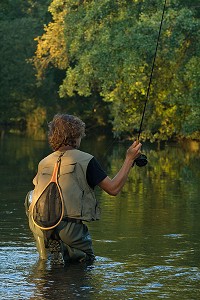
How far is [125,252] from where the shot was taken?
38.0ft

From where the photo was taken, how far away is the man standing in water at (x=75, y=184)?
9.88 metres

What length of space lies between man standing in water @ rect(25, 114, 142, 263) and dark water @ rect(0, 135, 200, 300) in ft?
0.87

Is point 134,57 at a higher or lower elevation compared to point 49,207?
higher

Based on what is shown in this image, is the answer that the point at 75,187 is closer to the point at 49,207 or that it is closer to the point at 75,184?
the point at 75,184

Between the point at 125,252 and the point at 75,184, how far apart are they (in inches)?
73.7

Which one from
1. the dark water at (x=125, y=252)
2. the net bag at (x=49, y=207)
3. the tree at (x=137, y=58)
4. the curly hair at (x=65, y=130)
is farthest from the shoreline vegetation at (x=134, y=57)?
the net bag at (x=49, y=207)

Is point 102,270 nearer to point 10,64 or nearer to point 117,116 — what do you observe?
point 117,116

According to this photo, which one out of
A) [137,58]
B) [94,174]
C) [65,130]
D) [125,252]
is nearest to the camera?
[94,174]

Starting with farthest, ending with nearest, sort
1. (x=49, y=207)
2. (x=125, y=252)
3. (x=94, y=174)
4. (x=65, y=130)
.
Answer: (x=125, y=252)
(x=65, y=130)
(x=94, y=174)
(x=49, y=207)

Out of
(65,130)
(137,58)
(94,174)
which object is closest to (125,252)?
(94,174)

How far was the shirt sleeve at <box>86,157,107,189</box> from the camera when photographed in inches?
392

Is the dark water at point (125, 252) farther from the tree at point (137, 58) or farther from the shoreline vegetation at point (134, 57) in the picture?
the shoreline vegetation at point (134, 57)

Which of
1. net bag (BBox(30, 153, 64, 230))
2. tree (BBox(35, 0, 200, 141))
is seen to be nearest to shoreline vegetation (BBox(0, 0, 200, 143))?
tree (BBox(35, 0, 200, 141))

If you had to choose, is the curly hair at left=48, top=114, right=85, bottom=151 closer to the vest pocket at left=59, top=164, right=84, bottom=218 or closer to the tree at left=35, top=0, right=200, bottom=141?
the vest pocket at left=59, top=164, right=84, bottom=218
